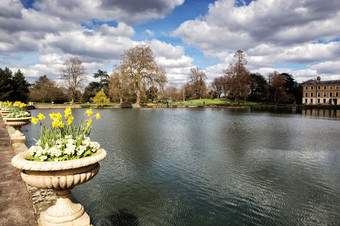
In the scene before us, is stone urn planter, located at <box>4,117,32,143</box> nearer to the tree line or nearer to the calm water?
the calm water

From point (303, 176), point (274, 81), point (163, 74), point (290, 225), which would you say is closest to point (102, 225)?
point (290, 225)

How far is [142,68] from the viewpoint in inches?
1766

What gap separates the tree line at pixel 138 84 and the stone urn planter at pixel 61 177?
41.8 m

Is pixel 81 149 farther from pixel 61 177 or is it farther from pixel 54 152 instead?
pixel 61 177

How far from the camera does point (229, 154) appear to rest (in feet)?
31.5

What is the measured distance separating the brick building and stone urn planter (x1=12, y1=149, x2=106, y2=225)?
82.5m

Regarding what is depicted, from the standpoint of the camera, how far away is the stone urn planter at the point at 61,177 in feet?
8.68

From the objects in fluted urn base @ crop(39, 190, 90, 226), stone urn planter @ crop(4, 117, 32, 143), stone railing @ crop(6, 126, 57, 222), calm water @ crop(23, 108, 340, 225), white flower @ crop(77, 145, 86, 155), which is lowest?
calm water @ crop(23, 108, 340, 225)

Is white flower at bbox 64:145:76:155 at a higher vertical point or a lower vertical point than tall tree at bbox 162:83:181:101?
lower

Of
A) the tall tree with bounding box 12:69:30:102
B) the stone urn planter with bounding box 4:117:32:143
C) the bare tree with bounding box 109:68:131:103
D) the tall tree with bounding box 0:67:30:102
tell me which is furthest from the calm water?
the tall tree with bounding box 12:69:30:102

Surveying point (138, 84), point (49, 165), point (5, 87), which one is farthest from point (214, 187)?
point (5, 87)

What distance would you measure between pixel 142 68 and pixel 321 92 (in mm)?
61303

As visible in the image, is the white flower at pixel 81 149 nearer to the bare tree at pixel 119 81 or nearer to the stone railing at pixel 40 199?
the stone railing at pixel 40 199

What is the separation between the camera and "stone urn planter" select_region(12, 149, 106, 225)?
2645 millimetres
